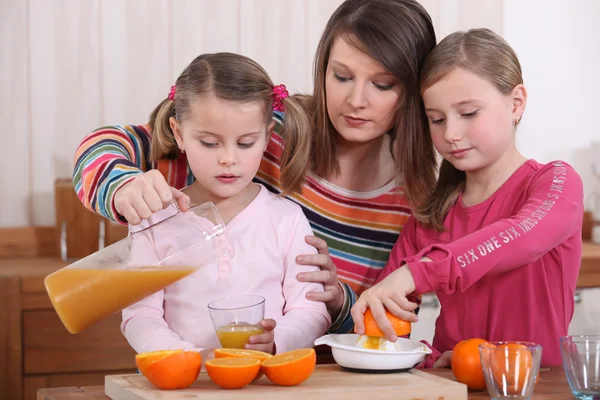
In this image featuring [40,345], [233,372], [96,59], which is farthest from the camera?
[96,59]

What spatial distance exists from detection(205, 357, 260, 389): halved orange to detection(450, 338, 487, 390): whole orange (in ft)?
1.01

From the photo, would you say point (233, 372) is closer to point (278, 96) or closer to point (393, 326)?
point (393, 326)

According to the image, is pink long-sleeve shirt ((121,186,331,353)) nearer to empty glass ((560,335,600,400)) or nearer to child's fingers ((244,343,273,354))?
child's fingers ((244,343,273,354))

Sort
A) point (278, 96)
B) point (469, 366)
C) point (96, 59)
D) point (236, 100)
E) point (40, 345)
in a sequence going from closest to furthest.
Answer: point (469, 366) < point (236, 100) < point (278, 96) < point (40, 345) < point (96, 59)

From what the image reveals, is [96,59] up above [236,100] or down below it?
above

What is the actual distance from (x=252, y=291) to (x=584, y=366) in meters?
0.65

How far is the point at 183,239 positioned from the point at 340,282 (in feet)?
1.62

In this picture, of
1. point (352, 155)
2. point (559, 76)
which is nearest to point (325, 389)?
point (352, 155)

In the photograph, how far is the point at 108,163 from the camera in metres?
1.57

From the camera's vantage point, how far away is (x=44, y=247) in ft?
9.72

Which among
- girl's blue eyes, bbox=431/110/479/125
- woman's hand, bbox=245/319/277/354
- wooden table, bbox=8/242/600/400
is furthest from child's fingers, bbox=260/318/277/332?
wooden table, bbox=8/242/600/400

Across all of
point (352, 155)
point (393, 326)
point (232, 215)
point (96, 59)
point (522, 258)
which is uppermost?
point (96, 59)

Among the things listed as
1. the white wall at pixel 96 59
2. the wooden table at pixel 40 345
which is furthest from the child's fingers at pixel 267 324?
the white wall at pixel 96 59

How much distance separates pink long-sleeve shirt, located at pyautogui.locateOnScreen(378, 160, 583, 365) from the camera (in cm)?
143
